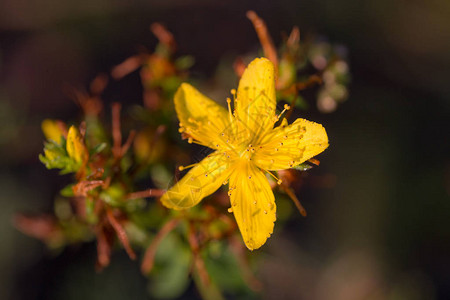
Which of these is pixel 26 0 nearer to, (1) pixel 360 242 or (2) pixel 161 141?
(2) pixel 161 141

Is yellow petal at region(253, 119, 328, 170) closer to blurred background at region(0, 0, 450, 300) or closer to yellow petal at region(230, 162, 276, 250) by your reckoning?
yellow petal at region(230, 162, 276, 250)

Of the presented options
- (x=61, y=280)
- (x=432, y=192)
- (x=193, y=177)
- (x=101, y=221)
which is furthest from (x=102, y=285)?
(x=432, y=192)

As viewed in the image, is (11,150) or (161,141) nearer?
(161,141)

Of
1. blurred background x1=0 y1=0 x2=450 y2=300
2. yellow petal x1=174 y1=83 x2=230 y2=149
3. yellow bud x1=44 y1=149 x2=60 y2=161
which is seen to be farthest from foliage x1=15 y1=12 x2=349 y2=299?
blurred background x1=0 y1=0 x2=450 y2=300

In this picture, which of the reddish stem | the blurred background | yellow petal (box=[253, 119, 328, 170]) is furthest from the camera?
the blurred background

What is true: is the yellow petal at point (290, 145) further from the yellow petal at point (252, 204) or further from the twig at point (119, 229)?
the twig at point (119, 229)

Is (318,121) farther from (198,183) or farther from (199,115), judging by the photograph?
(198,183)

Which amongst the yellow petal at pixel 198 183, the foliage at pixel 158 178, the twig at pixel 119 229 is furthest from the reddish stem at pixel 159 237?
the yellow petal at pixel 198 183
